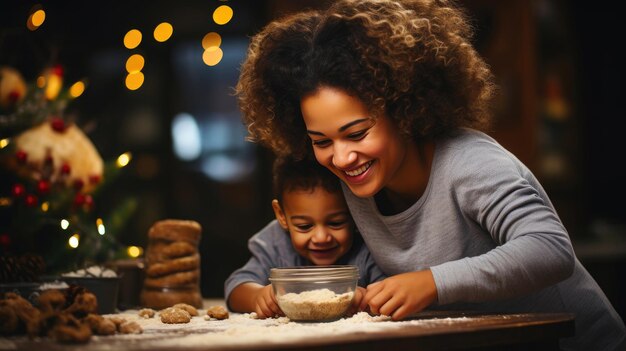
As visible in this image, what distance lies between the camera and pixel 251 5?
5.79 m

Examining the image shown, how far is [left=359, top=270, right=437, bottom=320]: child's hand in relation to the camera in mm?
1625

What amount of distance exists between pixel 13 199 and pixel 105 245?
11.7 inches

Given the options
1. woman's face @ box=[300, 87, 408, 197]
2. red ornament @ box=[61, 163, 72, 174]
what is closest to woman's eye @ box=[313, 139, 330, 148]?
woman's face @ box=[300, 87, 408, 197]

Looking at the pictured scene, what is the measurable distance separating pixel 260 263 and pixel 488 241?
647 mm

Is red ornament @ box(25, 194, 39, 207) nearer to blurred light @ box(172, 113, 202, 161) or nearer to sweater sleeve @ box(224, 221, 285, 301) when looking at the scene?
sweater sleeve @ box(224, 221, 285, 301)

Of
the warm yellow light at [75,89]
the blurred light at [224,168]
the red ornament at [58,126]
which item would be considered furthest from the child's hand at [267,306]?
the blurred light at [224,168]

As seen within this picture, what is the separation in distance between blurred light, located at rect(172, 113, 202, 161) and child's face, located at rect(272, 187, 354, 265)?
12.9ft

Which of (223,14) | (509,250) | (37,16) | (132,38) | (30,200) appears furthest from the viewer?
(132,38)

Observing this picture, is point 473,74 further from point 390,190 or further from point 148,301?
point 148,301

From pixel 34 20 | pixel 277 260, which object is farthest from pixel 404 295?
pixel 34 20

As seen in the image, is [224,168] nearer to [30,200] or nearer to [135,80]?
[135,80]

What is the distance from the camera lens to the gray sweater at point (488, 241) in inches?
64.4

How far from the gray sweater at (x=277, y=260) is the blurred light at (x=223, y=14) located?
3.74 meters

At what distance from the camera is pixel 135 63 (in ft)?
19.8
